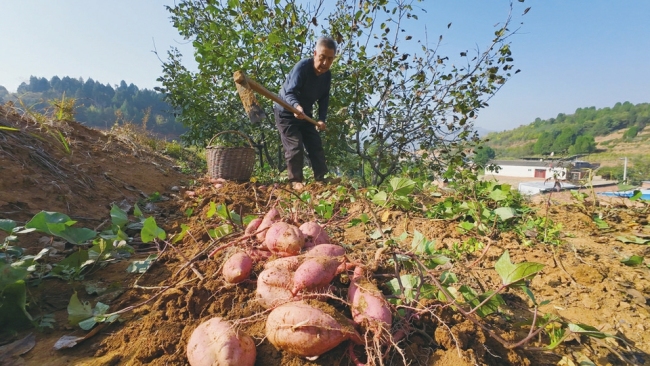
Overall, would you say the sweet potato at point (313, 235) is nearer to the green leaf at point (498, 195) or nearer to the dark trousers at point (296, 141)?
the green leaf at point (498, 195)

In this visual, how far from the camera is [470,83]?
4.78 metres

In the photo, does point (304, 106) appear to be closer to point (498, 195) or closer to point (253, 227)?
point (498, 195)

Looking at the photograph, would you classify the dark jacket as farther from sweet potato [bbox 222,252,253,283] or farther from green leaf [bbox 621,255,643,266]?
green leaf [bbox 621,255,643,266]

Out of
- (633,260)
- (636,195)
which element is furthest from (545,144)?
(633,260)

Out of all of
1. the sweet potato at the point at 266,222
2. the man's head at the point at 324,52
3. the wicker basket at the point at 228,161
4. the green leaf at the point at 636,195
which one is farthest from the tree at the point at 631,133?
the sweet potato at the point at 266,222

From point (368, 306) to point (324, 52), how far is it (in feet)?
→ 10.2

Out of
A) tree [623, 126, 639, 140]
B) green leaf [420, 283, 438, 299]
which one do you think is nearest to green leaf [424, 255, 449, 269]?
green leaf [420, 283, 438, 299]

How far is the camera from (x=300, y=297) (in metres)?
0.91

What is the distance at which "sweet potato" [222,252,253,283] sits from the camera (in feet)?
3.56

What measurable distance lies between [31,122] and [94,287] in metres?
4.26

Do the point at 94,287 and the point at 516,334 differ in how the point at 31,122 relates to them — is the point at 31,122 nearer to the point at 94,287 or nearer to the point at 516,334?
the point at 94,287

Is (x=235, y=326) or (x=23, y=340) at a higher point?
(x=235, y=326)

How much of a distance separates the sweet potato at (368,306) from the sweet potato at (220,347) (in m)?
0.30

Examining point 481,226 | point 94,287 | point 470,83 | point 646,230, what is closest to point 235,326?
point 94,287
